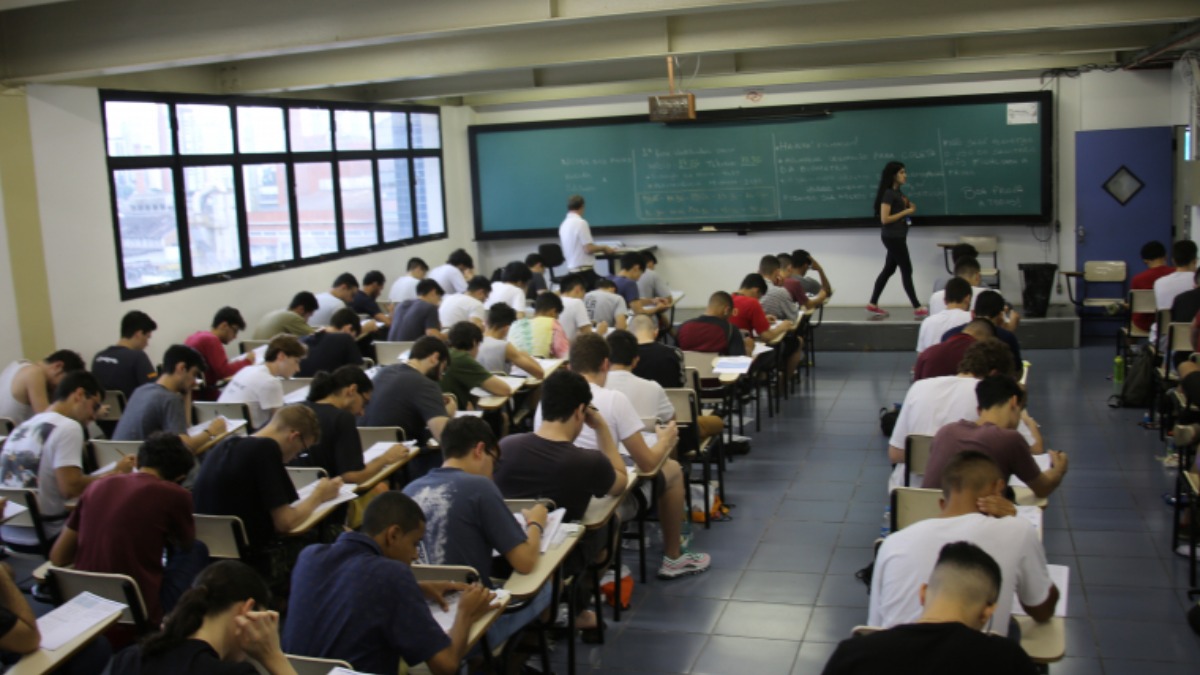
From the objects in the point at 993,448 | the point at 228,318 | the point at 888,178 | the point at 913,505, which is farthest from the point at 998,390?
the point at 888,178

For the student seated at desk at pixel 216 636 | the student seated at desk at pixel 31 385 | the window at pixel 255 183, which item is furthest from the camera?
the window at pixel 255 183

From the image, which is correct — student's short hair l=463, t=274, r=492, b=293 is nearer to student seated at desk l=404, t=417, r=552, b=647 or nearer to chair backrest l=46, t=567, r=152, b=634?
student seated at desk l=404, t=417, r=552, b=647

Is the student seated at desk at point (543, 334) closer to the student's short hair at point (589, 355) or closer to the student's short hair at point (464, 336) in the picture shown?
the student's short hair at point (464, 336)

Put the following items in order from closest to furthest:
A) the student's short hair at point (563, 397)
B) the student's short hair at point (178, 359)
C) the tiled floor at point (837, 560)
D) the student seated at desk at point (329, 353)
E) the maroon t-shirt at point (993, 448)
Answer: the maroon t-shirt at point (993, 448), the student's short hair at point (563, 397), the tiled floor at point (837, 560), the student's short hair at point (178, 359), the student seated at desk at point (329, 353)

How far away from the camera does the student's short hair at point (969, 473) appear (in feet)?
11.6

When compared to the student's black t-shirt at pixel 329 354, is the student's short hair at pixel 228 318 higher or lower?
higher

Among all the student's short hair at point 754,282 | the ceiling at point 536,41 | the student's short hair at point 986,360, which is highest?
the ceiling at point 536,41

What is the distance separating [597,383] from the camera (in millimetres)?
5664

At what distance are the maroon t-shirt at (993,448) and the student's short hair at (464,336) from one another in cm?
326

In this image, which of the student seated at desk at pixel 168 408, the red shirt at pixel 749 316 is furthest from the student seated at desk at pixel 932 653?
the red shirt at pixel 749 316

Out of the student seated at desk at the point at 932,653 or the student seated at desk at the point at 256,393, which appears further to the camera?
the student seated at desk at the point at 256,393

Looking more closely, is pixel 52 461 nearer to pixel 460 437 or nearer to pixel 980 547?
pixel 460 437

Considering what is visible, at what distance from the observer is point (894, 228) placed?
39.5 feet

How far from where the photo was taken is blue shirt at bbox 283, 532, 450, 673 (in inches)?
122
